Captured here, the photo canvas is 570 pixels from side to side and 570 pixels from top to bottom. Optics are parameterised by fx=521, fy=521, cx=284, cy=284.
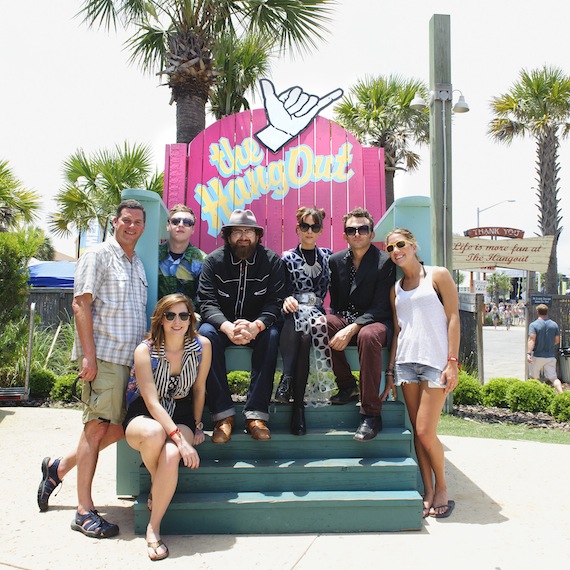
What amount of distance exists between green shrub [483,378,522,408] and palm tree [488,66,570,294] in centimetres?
997

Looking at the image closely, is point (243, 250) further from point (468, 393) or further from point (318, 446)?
point (468, 393)

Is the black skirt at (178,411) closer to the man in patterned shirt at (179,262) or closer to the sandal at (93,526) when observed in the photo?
the sandal at (93,526)

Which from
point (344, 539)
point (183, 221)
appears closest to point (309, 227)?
point (183, 221)

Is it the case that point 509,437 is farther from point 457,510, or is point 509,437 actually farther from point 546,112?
point 546,112

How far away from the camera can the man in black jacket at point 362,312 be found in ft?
10.6

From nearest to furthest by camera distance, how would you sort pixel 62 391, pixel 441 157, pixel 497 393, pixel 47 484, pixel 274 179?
pixel 47 484 → pixel 274 179 → pixel 441 157 → pixel 497 393 → pixel 62 391

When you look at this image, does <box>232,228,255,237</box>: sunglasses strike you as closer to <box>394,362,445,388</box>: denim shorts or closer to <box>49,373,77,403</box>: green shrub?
<box>394,362,445,388</box>: denim shorts

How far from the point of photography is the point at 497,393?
7453 millimetres

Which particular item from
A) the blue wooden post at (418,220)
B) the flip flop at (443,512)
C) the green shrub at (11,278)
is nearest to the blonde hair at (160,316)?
the blue wooden post at (418,220)

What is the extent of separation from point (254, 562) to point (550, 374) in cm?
834

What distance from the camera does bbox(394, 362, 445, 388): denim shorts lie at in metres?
3.18

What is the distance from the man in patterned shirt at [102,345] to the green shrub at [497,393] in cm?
581

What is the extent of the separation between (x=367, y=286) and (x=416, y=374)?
0.67m

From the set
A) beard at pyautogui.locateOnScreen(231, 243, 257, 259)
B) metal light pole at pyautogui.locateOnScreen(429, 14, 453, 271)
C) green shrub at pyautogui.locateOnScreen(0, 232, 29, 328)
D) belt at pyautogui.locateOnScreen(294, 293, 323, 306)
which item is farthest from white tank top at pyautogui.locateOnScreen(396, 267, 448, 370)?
green shrub at pyautogui.locateOnScreen(0, 232, 29, 328)
